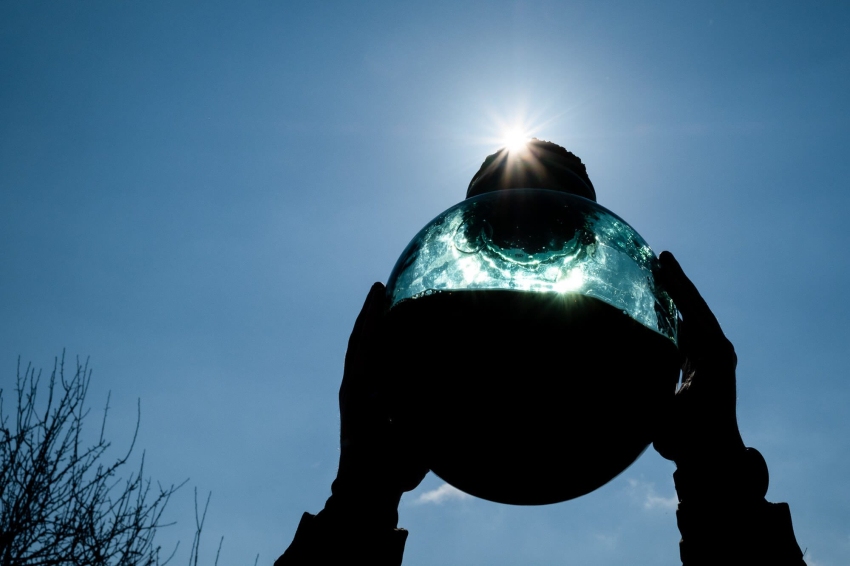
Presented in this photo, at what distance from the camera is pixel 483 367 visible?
1148 millimetres

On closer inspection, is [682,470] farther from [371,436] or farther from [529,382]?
[371,436]

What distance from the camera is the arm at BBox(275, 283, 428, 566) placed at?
4.50ft

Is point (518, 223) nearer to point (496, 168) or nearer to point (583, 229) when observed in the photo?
point (583, 229)

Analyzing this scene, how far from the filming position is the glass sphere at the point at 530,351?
1.14 metres

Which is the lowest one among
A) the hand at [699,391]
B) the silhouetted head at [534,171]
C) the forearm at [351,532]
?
the forearm at [351,532]

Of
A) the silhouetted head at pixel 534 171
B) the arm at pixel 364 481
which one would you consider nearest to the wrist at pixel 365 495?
the arm at pixel 364 481

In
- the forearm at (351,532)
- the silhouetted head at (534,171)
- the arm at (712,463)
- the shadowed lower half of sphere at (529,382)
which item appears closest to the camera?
the shadowed lower half of sphere at (529,382)

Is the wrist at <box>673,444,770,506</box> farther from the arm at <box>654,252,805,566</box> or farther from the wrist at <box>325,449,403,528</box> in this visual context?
the wrist at <box>325,449,403,528</box>

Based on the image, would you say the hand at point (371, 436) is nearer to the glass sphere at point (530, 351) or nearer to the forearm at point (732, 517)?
the glass sphere at point (530, 351)

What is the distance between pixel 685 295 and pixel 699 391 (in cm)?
25

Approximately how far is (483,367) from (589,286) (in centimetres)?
28

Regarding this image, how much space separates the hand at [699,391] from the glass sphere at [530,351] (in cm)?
16

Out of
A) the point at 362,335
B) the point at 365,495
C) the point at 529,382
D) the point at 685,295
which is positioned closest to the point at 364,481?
the point at 365,495

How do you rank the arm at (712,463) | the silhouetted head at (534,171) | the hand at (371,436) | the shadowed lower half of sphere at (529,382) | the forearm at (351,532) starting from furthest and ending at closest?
the silhouetted head at (534,171)
the hand at (371,436)
the forearm at (351,532)
the arm at (712,463)
the shadowed lower half of sphere at (529,382)
